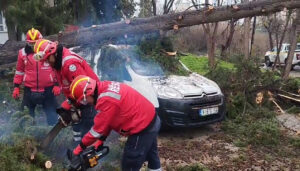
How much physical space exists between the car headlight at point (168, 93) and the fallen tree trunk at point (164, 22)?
1.51 metres

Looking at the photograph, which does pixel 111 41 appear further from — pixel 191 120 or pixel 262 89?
pixel 262 89

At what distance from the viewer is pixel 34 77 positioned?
5145 mm

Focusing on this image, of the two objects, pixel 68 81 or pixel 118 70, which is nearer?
pixel 68 81

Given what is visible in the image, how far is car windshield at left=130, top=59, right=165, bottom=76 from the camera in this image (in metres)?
6.32

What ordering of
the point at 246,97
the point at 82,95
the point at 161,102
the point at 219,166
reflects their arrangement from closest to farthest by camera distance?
the point at 82,95 → the point at 219,166 → the point at 161,102 → the point at 246,97

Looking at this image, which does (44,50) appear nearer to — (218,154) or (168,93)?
(168,93)

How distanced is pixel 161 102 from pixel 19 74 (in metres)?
2.40

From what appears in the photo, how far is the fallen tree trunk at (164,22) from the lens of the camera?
21.1 ft

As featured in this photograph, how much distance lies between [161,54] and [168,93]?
1413mm

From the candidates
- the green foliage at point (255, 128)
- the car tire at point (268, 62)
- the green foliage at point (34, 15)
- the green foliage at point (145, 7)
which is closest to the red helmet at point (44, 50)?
the green foliage at point (255, 128)

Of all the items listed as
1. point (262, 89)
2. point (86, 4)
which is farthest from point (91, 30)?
point (86, 4)

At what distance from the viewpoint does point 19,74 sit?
525 centimetres

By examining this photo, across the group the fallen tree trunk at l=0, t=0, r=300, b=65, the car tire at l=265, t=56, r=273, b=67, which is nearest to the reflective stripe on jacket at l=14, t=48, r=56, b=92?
the fallen tree trunk at l=0, t=0, r=300, b=65

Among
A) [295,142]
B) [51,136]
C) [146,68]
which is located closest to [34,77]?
[51,136]
